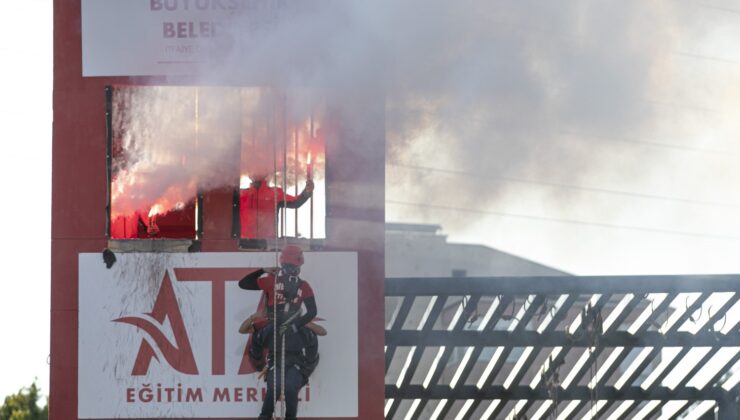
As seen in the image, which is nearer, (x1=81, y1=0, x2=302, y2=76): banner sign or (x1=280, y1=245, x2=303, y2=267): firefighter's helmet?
(x1=280, y1=245, x2=303, y2=267): firefighter's helmet

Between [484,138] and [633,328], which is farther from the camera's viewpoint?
[633,328]

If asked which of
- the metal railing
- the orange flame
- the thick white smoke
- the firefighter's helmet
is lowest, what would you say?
the metal railing

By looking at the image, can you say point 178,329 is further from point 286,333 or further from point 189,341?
point 286,333

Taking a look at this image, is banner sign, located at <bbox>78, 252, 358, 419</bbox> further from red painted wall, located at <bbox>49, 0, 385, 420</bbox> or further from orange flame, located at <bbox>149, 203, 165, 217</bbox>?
orange flame, located at <bbox>149, 203, 165, 217</bbox>

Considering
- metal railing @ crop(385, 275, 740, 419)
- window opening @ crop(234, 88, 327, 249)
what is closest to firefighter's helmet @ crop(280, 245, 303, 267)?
window opening @ crop(234, 88, 327, 249)

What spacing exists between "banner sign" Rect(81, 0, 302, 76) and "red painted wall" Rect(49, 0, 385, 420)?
0.42 feet

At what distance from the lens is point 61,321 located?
12.2 m

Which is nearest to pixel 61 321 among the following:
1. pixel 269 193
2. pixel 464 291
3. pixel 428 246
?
pixel 269 193

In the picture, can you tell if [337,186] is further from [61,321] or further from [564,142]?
[564,142]

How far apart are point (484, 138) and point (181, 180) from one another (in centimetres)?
378

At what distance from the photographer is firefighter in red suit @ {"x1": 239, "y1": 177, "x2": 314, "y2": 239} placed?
12.1 metres

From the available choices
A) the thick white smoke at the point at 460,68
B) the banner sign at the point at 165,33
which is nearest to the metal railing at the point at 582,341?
the thick white smoke at the point at 460,68

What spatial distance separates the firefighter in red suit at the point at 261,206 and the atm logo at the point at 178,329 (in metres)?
0.35

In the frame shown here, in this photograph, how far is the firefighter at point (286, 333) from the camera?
11.5m
